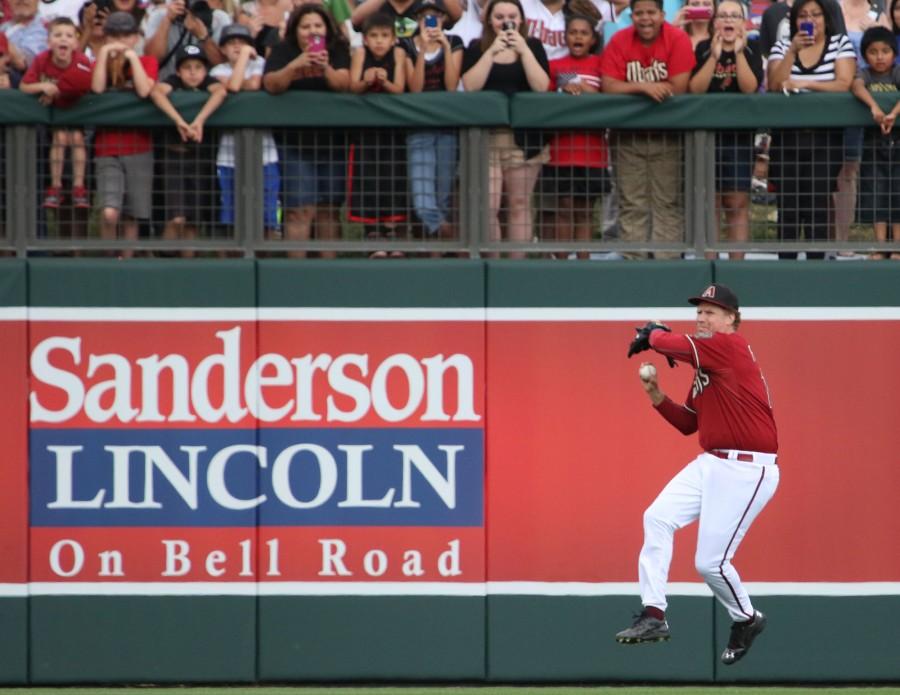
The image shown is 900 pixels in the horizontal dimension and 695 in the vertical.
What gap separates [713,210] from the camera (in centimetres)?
872

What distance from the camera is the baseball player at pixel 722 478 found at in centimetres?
735

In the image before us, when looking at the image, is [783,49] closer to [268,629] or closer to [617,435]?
[617,435]

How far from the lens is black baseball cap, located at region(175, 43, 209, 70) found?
8711mm

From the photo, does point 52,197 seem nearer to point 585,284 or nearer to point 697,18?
point 585,284

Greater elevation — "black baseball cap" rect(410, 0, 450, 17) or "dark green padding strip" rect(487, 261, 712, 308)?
"black baseball cap" rect(410, 0, 450, 17)

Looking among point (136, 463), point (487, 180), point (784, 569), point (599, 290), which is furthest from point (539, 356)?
point (136, 463)

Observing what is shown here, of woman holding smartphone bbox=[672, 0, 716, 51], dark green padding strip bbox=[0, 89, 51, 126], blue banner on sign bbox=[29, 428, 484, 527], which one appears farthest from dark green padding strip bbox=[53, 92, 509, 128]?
blue banner on sign bbox=[29, 428, 484, 527]

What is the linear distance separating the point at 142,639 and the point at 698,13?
5056mm

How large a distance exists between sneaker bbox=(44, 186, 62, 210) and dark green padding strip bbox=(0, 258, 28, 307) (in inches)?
14.4

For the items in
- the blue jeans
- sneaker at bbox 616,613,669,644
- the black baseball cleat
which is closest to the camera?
sneaker at bbox 616,613,669,644

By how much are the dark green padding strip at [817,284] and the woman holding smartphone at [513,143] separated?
1206 mm

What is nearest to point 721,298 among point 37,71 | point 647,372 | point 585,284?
point 647,372

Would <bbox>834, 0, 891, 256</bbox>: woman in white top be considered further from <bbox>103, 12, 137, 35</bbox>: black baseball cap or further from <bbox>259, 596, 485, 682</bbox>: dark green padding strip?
<bbox>103, 12, 137, 35</bbox>: black baseball cap

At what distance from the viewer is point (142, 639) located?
28.4 feet
